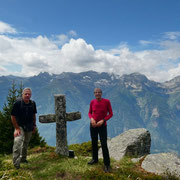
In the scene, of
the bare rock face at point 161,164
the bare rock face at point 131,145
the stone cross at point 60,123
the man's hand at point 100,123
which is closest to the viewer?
the man's hand at point 100,123

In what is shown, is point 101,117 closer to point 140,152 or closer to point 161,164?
point 161,164

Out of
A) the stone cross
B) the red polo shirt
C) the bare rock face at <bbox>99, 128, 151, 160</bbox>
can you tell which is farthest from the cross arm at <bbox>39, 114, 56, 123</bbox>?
the bare rock face at <bbox>99, 128, 151, 160</bbox>

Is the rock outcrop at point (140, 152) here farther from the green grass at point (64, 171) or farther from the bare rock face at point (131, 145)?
the green grass at point (64, 171)

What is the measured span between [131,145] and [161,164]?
4313 millimetres

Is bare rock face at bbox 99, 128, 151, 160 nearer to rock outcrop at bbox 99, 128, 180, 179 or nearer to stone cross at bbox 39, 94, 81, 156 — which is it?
rock outcrop at bbox 99, 128, 180, 179

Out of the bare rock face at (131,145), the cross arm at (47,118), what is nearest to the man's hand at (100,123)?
the cross arm at (47,118)

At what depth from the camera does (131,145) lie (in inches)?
524

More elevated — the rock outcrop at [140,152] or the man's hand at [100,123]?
the man's hand at [100,123]

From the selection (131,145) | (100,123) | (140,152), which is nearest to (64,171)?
(100,123)

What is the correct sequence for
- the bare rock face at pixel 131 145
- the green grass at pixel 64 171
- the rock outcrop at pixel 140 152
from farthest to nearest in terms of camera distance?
1. the bare rock face at pixel 131 145
2. the rock outcrop at pixel 140 152
3. the green grass at pixel 64 171

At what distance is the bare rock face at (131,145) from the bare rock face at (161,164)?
310 centimetres

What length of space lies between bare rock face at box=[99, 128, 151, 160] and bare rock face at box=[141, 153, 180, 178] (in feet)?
10.2

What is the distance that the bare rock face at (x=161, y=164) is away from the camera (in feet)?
27.6

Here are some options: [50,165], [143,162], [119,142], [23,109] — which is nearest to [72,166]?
[50,165]
